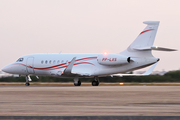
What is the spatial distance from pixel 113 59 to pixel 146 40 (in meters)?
3.95

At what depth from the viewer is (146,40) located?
127 feet

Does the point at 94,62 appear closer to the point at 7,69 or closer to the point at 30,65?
the point at 30,65

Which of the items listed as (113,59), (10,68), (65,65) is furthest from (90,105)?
(10,68)

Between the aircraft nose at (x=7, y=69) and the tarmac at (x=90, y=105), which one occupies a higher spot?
the tarmac at (x=90, y=105)

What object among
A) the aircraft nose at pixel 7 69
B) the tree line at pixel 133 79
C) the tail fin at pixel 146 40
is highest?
the tail fin at pixel 146 40

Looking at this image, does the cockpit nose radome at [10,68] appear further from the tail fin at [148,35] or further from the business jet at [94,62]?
the tail fin at [148,35]

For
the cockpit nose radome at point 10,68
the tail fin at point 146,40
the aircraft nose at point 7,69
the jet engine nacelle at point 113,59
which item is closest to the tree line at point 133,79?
the aircraft nose at point 7,69

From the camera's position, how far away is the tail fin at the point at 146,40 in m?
38.5

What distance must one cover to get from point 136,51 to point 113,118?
2827 centimetres

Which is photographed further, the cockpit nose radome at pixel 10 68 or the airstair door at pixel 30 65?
the cockpit nose radome at pixel 10 68

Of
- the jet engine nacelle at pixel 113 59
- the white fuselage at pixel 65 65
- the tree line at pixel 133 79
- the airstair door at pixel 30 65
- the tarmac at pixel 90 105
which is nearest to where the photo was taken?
the tarmac at pixel 90 105

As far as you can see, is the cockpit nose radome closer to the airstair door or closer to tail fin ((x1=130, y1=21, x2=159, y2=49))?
the airstair door

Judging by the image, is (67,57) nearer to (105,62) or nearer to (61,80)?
(105,62)

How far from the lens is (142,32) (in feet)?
128
